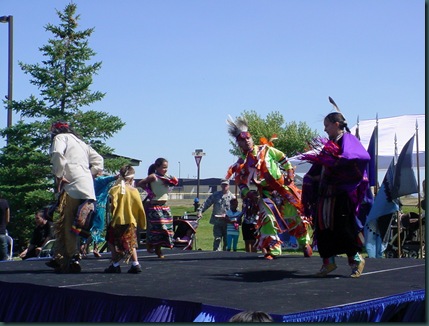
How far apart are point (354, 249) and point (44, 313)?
8.24ft

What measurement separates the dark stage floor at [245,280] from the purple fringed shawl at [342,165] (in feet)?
2.41

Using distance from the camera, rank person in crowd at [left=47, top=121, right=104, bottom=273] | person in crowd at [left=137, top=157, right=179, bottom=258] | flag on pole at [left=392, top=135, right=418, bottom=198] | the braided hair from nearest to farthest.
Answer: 1. the braided hair
2. person in crowd at [left=47, top=121, right=104, bottom=273]
3. person in crowd at [left=137, top=157, right=179, bottom=258]
4. flag on pole at [left=392, top=135, right=418, bottom=198]

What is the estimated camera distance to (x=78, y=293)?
5.44m

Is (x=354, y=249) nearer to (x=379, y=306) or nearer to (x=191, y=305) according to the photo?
(x=379, y=306)

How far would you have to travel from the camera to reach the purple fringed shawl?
595 centimetres

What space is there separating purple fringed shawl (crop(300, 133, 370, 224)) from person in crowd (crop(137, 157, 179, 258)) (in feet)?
7.57

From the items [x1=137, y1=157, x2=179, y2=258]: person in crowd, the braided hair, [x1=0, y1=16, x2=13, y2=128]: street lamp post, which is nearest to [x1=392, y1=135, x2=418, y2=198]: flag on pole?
[x1=137, y1=157, x2=179, y2=258]: person in crowd

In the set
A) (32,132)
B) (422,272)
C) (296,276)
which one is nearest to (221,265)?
(296,276)

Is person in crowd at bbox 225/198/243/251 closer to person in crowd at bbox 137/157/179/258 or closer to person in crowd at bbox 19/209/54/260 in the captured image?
person in crowd at bbox 19/209/54/260

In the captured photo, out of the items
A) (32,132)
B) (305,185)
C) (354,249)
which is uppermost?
(32,132)


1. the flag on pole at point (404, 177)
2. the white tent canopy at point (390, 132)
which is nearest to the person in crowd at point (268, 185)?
the flag on pole at point (404, 177)

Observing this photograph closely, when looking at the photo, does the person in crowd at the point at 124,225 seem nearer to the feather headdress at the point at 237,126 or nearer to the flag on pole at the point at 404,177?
the feather headdress at the point at 237,126

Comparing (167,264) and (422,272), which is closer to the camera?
(422,272)

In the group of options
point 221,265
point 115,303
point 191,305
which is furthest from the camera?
point 221,265
